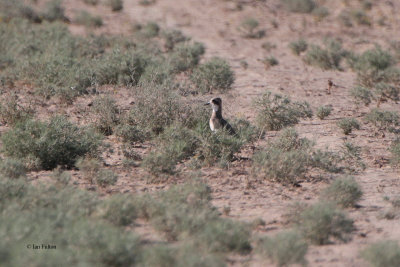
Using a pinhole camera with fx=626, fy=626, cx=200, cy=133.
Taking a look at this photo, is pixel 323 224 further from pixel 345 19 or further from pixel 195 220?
pixel 345 19

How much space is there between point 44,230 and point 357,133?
21.9ft

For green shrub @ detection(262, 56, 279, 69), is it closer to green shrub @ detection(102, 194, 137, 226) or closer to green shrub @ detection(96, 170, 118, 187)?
green shrub @ detection(96, 170, 118, 187)

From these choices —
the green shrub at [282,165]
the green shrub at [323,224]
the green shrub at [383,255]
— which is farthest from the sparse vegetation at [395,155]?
the green shrub at [383,255]

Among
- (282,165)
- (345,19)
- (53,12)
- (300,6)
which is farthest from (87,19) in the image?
(282,165)

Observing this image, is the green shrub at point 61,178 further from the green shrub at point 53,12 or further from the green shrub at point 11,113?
the green shrub at point 53,12

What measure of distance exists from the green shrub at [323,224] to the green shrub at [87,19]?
1314 centimetres

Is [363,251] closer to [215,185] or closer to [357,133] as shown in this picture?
[215,185]

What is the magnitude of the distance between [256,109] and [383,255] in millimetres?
5920

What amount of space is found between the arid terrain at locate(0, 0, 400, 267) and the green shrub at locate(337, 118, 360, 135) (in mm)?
92

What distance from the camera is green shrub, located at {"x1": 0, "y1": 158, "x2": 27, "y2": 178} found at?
7.77 meters

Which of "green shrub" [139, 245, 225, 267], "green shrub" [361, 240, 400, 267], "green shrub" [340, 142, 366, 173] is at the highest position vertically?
"green shrub" [139, 245, 225, 267]

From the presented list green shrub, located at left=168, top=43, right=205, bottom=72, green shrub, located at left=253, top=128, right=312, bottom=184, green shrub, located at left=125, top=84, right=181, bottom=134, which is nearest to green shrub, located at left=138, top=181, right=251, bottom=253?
green shrub, located at left=253, top=128, right=312, bottom=184

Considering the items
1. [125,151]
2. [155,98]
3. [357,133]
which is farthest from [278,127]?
[125,151]

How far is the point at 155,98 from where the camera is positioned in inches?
396
